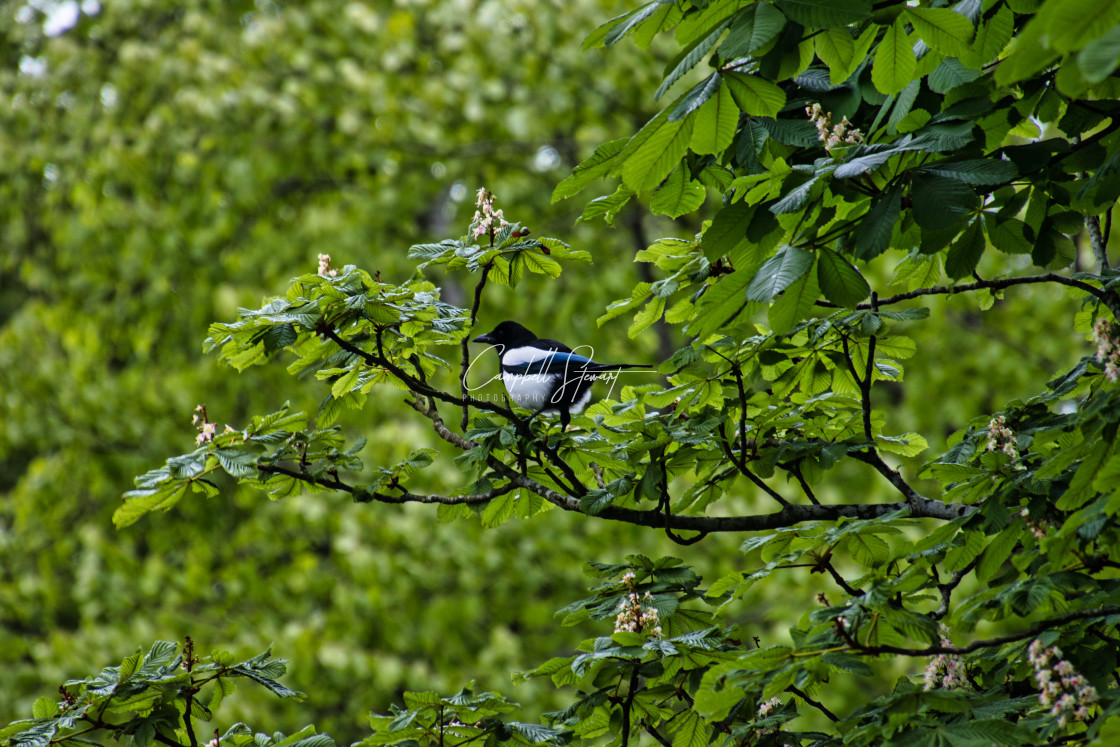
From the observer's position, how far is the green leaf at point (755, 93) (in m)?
1.63

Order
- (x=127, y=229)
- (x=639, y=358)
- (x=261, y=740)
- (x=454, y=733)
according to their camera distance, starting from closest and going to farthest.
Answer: (x=454, y=733)
(x=261, y=740)
(x=639, y=358)
(x=127, y=229)

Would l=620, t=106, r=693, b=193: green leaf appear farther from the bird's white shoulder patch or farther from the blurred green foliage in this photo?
the blurred green foliage

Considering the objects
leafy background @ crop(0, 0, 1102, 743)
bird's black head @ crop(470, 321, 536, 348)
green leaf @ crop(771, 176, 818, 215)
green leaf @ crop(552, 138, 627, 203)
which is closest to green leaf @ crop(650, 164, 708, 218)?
green leaf @ crop(552, 138, 627, 203)

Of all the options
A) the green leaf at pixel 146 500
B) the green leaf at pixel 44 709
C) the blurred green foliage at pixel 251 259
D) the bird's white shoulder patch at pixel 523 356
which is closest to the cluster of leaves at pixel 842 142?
the green leaf at pixel 146 500

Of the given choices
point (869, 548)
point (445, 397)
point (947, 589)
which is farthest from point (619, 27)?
point (947, 589)

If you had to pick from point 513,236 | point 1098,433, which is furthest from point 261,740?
point 1098,433

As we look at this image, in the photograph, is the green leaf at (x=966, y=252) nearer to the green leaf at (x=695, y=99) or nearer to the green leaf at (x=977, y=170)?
the green leaf at (x=977, y=170)

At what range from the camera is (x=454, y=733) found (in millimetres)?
2393

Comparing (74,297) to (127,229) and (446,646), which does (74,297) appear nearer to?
(127,229)

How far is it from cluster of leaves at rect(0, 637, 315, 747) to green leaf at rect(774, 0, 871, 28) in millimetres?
1996

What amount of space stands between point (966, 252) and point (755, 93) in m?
0.79

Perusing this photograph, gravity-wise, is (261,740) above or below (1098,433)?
below

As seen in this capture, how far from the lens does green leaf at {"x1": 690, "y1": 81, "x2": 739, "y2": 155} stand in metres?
1.60

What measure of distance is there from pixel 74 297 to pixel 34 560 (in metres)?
2.44
